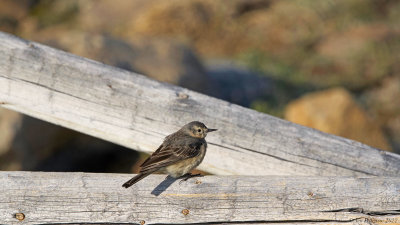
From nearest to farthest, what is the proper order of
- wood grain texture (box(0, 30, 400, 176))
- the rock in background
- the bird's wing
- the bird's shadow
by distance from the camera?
the bird's shadow → the bird's wing → wood grain texture (box(0, 30, 400, 176)) → the rock in background

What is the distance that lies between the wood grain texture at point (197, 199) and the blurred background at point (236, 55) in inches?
187

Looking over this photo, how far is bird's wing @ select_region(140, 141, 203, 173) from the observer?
4419mm

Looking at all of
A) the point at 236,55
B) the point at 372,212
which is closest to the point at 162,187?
the point at 372,212

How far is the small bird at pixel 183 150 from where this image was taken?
4.73m

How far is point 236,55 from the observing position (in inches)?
664

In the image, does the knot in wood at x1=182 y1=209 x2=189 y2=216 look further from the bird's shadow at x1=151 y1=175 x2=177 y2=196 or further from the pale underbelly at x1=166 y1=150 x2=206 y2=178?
the pale underbelly at x1=166 y1=150 x2=206 y2=178

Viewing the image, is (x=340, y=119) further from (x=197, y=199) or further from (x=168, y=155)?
(x=197, y=199)

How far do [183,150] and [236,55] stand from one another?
12.0 meters

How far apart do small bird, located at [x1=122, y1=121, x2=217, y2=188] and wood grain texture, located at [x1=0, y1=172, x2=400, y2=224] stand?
649 millimetres

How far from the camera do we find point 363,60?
51.2 feet

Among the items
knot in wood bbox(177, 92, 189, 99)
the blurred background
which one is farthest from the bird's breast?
the blurred background

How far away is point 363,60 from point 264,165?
11.8m

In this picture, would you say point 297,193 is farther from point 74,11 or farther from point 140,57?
point 74,11

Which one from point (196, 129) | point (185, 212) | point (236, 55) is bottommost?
point (185, 212)
